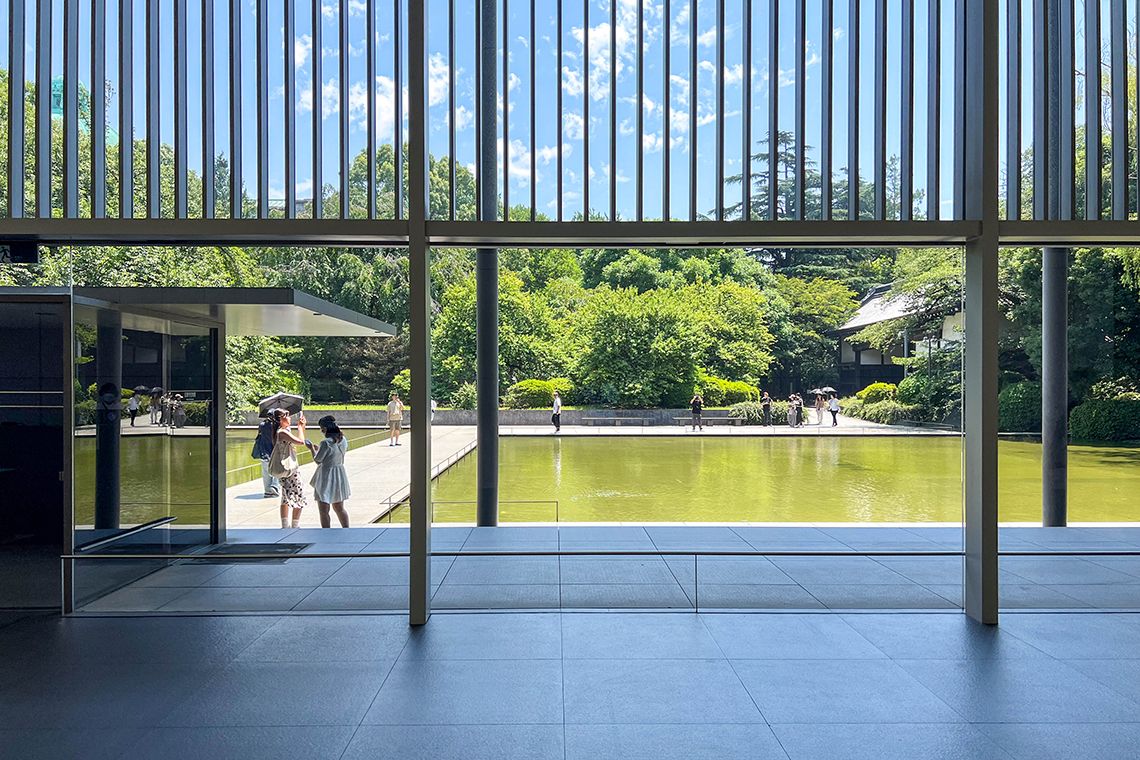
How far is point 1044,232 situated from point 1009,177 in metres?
0.78

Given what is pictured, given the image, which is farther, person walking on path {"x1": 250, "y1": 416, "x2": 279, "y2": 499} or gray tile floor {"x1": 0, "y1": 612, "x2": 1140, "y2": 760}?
person walking on path {"x1": 250, "y1": 416, "x2": 279, "y2": 499}

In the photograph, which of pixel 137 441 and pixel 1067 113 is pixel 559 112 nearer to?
pixel 1067 113

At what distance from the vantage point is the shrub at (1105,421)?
30.9 feet

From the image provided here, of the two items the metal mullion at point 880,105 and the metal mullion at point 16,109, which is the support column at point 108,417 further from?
the metal mullion at point 880,105

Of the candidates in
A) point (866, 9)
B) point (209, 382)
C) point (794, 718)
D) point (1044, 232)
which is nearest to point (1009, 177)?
point (1044, 232)

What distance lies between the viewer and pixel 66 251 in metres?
6.99

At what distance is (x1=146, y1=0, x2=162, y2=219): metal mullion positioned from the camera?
680 centimetres

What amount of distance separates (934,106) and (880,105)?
1.40ft

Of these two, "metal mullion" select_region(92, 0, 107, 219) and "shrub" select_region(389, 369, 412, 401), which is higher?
"metal mullion" select_region(92, 0, 107, 219)

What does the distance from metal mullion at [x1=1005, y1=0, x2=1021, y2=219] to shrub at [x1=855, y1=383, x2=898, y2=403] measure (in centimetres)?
222

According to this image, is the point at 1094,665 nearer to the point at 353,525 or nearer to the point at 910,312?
the point at 910,312

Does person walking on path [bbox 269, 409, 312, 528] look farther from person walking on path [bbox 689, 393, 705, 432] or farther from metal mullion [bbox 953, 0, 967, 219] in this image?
metal mullion [bbox 953, 0, 967, 219]

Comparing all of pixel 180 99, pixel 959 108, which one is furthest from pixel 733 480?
pixel 180 99

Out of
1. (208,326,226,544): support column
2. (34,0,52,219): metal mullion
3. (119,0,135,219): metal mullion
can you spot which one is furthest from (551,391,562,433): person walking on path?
(34,0,52,219): metal mullion
